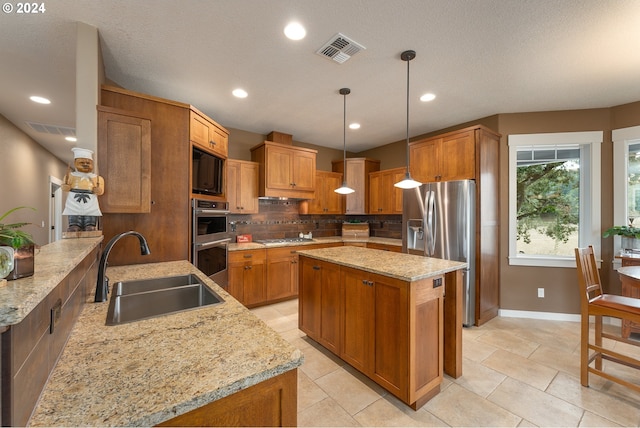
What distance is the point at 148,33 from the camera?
1917mm

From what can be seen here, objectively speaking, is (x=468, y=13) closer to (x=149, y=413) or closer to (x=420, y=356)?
(x=420, y=356)

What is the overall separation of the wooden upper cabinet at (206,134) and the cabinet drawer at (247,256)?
49.9 inches

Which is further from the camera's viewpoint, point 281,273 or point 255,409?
point 281,273

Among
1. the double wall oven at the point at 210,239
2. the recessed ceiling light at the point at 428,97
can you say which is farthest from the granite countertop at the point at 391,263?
the recessed ceiling light at the point at 428,97

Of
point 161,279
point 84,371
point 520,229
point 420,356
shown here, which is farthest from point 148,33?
point 520,229

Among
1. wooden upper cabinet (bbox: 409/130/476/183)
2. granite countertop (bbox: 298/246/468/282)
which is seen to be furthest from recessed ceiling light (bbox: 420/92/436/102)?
granite countertop (bbox: 298/246/468/282)

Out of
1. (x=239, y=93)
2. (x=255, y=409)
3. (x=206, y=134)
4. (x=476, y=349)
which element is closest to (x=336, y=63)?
(x=239, y=93)

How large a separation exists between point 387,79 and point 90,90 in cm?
246

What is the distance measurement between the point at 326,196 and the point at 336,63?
268 cm

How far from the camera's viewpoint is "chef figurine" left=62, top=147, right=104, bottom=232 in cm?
172

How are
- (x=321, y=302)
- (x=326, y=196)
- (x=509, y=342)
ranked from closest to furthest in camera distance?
(x=321, y=302) → (x=509, y=342) → (x=326, y=196)

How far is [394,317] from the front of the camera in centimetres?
180

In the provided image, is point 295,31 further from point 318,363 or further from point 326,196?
point 326,196

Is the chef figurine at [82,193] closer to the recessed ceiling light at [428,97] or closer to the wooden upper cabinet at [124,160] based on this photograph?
the wooden upper cabinet at [124,160]
